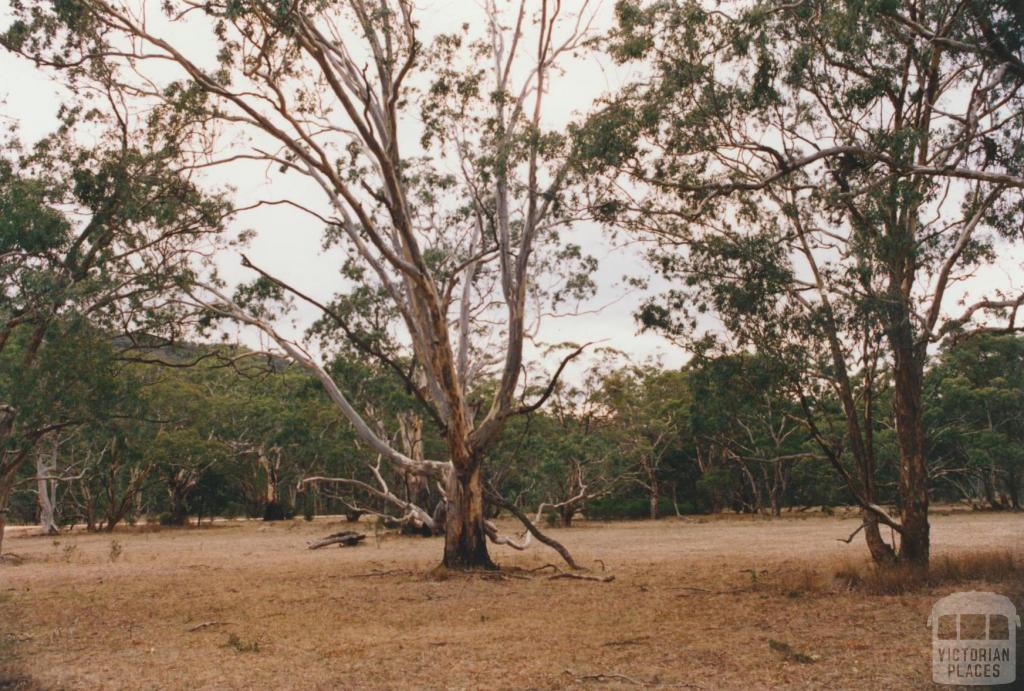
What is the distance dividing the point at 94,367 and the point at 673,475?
36738 mm

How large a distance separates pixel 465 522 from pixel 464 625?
563 cm

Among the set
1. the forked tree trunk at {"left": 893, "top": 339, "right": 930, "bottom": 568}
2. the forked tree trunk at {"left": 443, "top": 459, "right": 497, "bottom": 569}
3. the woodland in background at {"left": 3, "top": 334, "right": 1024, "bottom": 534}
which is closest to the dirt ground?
the forked tree trunk at {"left": 443, "top": 459, "right": 497, "bottom": 569}

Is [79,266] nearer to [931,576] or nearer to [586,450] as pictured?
[931,576]

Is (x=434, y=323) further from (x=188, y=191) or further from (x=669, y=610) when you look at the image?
(x=669, y=610)

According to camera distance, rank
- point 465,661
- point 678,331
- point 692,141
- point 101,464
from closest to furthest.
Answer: point 465,661, point 692,141, point 678,331, point 101,464

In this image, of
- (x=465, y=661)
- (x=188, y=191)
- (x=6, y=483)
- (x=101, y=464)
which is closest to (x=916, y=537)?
(x=465, y=661)

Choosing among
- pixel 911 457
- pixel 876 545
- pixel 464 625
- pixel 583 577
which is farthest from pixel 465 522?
pixel 911 457

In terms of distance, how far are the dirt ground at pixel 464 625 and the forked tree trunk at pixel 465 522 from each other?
591 mm

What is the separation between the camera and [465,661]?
8.52m

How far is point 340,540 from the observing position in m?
26.1

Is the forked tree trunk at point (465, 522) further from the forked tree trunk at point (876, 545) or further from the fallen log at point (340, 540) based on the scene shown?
the fallen log at point (340, 540)

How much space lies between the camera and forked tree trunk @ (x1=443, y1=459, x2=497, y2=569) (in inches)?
639

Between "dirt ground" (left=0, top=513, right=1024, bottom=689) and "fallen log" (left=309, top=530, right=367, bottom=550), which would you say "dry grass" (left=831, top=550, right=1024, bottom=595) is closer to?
"dirt ground" (left=0, top=513, right=1024, bottom=689)

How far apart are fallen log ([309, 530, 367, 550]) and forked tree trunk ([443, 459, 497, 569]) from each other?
978cm
